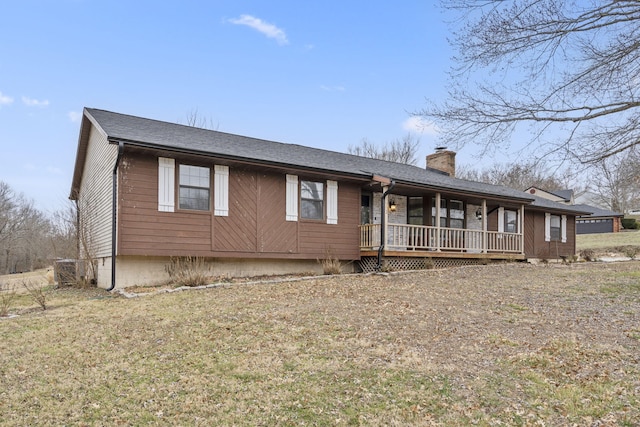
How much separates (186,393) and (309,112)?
24137 millimetres

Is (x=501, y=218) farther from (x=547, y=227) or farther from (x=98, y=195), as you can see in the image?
(x=98, y=195)

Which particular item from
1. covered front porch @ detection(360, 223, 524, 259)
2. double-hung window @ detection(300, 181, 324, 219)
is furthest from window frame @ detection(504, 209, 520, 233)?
double-hung window @ detection(300, 181, 324, 219)

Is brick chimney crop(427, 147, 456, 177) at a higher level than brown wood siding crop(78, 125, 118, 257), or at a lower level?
higher

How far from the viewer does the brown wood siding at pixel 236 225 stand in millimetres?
10125

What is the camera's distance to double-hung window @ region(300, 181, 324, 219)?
12.8 metres

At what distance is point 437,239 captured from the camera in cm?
1451

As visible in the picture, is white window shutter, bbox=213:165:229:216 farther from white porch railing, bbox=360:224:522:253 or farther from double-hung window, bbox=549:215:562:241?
double-hung window, bbox=549:215:562:241

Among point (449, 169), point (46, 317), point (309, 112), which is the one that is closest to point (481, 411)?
point (46, 317)

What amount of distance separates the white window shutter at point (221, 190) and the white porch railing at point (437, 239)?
470cm

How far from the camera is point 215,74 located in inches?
898

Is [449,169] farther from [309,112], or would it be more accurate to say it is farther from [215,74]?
[215,74]

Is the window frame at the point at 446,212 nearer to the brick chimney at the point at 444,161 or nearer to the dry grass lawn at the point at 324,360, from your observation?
the brick chimney at the point at 444,161

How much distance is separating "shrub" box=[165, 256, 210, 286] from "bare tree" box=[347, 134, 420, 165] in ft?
95.9

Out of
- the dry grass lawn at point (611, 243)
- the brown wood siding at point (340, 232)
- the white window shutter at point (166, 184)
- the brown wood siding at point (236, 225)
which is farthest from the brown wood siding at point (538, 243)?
the white window shutter at point (166, 184)
